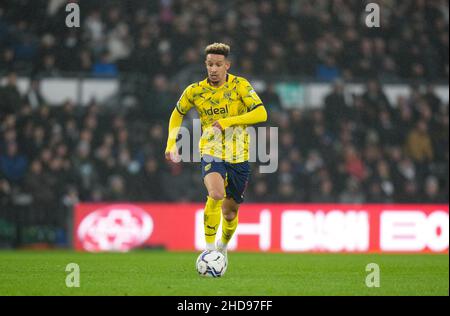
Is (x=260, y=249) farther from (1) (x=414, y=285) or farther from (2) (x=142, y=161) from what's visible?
(1) (x=414, y=285)

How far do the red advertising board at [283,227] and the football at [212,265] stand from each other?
6.32m

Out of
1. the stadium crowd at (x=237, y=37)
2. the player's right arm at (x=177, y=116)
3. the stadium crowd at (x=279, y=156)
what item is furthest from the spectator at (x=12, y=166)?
the player's right arm at (x=177, y=116)

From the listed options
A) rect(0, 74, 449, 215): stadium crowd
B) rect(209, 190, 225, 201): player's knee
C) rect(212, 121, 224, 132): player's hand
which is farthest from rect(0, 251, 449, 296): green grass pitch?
rect(0, 74, 449, 215): stadium crowd

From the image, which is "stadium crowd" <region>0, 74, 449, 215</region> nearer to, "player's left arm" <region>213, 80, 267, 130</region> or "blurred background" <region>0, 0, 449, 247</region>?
"blurred background" <region>0, 0, 449, 247</region>

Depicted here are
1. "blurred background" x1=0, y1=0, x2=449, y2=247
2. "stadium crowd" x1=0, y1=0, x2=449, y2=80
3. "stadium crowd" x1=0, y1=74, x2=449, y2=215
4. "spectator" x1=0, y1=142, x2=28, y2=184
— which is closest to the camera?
"spectator" x1=0, y1=142, x2=28, y2=184

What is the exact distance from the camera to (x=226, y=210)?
959 centimetres

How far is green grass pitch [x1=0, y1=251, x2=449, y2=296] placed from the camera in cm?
769

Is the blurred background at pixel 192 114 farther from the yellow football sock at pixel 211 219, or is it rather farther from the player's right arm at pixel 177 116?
the yellow football sock at pixel 211 219

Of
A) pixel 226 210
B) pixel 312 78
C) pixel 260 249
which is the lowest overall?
pixel 260 249

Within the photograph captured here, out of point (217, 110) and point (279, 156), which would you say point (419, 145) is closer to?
point (279, 156)

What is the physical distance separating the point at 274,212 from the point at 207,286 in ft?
25.3

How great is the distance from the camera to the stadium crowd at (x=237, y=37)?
17359mm
